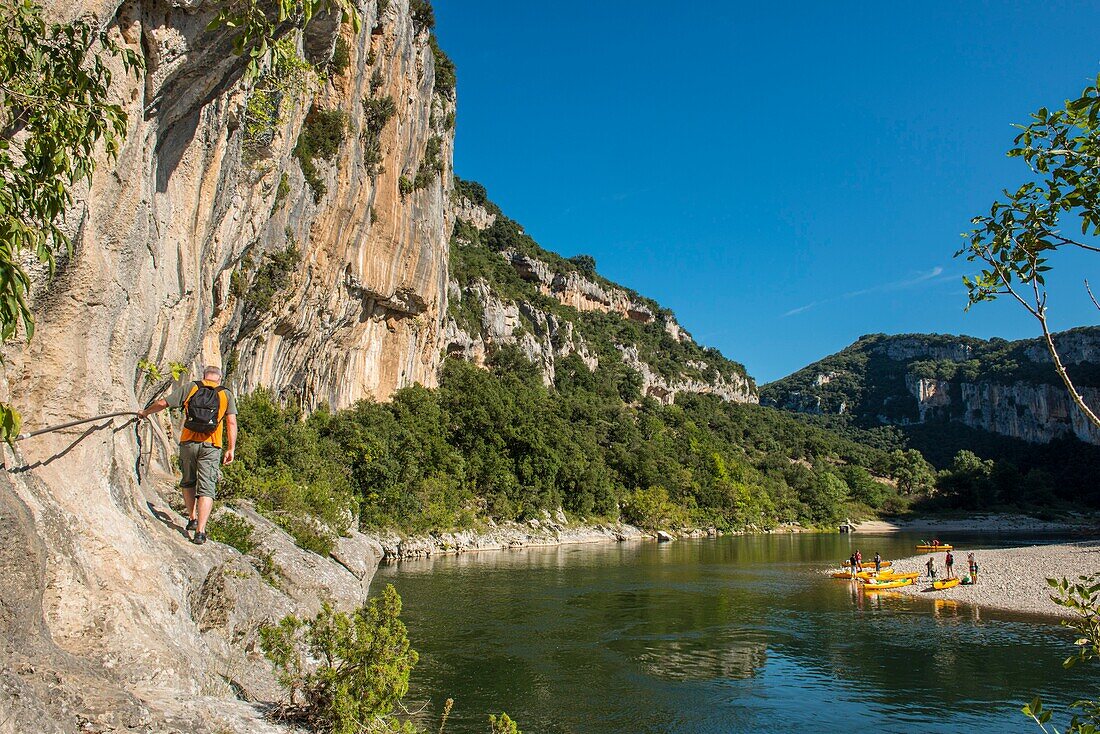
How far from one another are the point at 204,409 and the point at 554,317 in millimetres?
88914

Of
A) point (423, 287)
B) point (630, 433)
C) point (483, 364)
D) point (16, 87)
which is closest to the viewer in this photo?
point (16, 87)

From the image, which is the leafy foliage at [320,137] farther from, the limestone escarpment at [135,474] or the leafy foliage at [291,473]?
the limestone escarpment at [135,474]

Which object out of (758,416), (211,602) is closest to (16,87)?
(211,602)

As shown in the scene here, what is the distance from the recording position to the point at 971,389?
506ft

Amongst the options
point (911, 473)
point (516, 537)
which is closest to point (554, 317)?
point (516, 537)

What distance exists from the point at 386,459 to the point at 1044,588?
33624mm

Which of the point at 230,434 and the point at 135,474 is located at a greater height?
the point at 230,434

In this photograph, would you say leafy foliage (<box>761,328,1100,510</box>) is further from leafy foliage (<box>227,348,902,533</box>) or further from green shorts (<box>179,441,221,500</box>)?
green shorts (<box>179,441,221,500</box>)

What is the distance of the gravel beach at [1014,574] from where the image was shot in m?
24.5

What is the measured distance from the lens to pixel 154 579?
214 inches

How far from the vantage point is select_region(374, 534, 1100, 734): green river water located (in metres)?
12.5

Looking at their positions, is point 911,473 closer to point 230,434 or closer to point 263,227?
point 263,227

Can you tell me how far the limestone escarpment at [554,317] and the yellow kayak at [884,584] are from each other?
44.6 metres

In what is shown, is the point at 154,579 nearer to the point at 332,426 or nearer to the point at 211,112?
the point at 211,112
